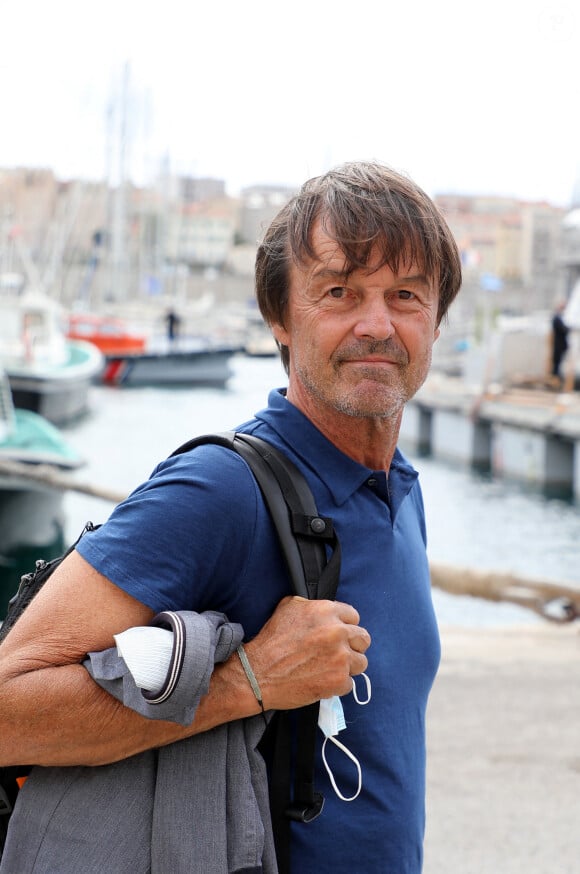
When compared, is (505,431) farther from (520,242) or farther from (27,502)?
(520,242)

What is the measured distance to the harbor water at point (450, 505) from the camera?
11825 millimetres

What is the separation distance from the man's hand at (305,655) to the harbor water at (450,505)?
18.4 feet

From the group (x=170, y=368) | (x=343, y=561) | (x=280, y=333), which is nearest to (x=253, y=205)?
(x=170, y=368)

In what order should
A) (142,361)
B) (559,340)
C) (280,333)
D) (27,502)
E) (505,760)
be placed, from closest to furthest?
1. (280,333)
2. (505,760)
3. (27,502)
4. (559,340)
5. (142,361)

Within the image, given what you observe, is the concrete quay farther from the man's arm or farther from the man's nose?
the man's arm

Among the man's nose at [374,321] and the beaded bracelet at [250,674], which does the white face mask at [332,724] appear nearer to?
the beaded bracelet at [250,674]

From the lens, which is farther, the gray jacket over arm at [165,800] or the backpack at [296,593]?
the backpack at [296,593]

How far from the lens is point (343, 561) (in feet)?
5.02

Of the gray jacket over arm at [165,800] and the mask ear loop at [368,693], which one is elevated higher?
the mask ear loop at [368,693]

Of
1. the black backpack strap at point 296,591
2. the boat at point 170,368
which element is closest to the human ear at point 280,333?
the black backpack strap at point 296,591

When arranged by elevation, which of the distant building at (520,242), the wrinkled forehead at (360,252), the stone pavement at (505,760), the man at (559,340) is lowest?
the stone pavement at (505,760)

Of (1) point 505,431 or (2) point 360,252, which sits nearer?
(2) point 360,252

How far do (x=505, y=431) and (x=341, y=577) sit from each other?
23.5 m

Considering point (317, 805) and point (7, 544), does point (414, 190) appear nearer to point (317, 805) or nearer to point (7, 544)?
point (317, 805)
